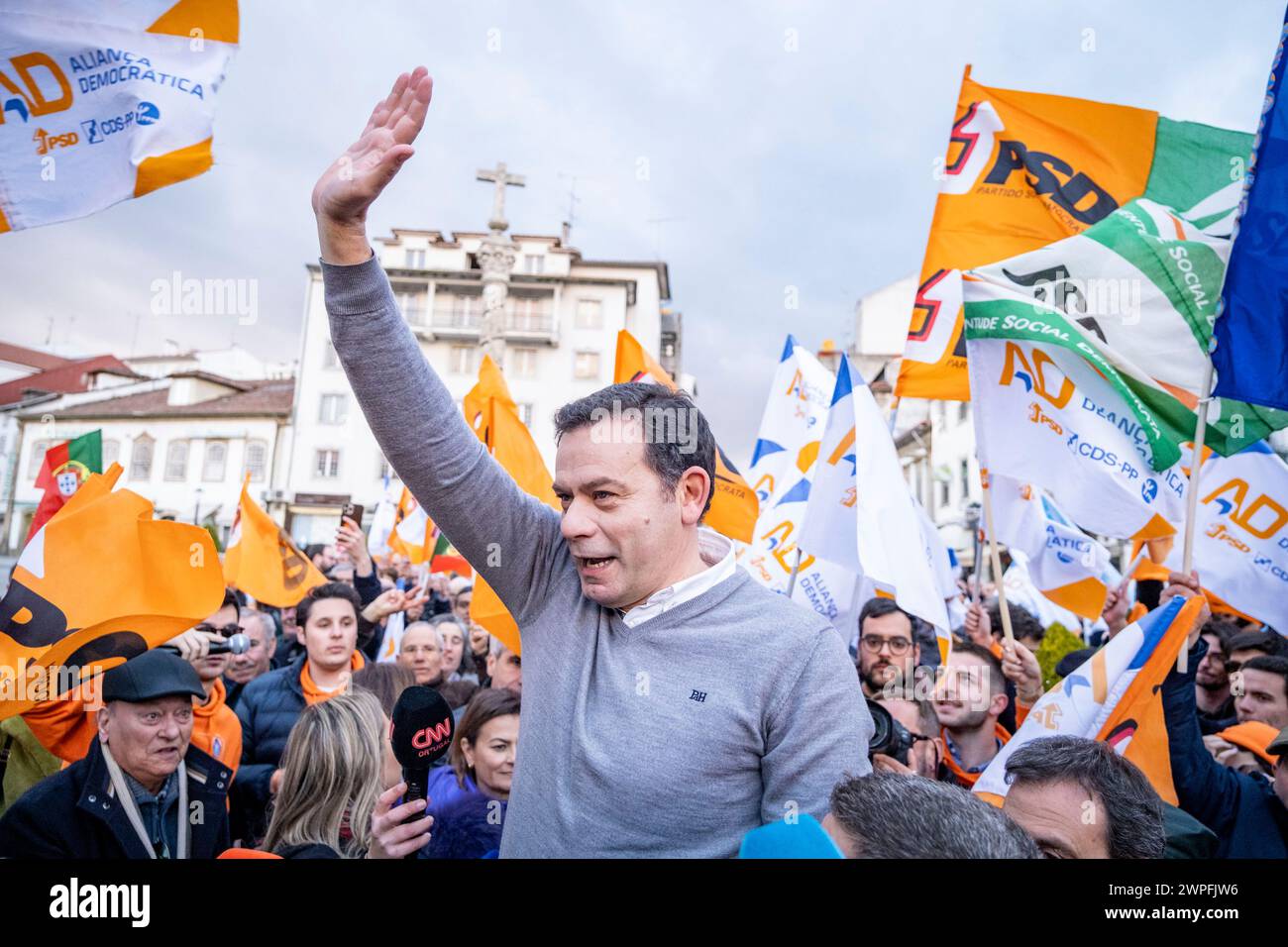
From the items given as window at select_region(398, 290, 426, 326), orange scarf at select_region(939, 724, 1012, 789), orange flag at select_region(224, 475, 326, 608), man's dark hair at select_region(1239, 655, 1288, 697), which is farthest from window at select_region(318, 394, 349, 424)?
man's dark hair at select_region(1239, 655, 1288, 697)

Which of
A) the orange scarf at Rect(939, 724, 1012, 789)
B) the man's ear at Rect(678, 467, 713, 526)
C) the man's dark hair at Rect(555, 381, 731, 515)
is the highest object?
the man's dark hair at Rect(555, 381, 731, 515)

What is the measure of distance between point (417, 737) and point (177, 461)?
4620cm

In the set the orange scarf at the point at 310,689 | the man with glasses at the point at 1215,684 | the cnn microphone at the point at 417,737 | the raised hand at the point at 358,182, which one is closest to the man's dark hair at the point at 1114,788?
the cnn microphone at the point at 417,737

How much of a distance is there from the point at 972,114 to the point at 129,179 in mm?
4541

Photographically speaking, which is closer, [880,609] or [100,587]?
[100,587]

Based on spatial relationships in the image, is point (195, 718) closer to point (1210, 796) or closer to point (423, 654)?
point (423, 654)

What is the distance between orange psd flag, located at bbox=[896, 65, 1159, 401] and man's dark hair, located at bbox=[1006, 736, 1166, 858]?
3.27m

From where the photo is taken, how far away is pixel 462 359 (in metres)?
44.0

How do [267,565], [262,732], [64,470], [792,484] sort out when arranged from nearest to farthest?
[262,732], [64,470], [792,484], [267,565]

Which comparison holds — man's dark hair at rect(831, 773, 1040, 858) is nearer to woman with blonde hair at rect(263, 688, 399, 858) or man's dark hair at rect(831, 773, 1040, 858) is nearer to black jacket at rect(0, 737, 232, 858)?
woman with blonde hair at rect(263, 688, 399, 858)

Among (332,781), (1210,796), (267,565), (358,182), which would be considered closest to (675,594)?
(358,182)

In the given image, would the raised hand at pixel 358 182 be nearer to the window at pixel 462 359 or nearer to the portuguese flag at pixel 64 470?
the portuguese flag at pixel 64 470

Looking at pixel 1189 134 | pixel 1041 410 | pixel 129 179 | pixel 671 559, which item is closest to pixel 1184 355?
pixel 1041 410

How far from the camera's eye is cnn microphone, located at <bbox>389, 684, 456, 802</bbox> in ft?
5.92
